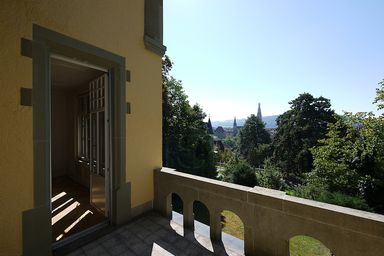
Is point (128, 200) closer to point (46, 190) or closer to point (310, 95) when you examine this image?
point (46, 190)

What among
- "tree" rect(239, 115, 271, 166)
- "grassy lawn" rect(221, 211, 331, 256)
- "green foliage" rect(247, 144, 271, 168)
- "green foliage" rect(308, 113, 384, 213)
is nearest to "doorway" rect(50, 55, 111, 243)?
"grassy lawn" rect(221, 211, 331, 256)

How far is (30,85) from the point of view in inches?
93.5

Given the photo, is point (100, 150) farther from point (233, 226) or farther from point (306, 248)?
point (306, 248)

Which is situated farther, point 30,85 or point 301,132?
point 301,132

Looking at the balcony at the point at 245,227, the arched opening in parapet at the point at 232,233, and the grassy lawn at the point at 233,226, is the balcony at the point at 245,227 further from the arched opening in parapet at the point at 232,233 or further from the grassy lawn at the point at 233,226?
the grassy lawn at the point at 233,226

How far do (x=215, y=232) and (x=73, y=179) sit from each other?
5.53 m

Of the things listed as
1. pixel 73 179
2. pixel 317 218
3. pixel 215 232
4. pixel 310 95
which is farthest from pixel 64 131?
pixel 310 95

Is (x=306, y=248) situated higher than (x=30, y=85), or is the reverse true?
(x=30, y=85)

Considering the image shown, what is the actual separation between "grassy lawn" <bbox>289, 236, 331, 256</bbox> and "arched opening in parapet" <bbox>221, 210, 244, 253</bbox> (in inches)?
54.2

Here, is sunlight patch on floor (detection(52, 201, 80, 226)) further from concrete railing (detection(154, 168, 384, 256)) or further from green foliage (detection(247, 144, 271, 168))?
green foliage (detection(247, 144, 271, 168))

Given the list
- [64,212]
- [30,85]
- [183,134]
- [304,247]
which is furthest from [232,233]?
[183,134]

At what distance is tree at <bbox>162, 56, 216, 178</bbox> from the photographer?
45.5ft

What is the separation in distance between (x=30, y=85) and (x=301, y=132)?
2416 cm

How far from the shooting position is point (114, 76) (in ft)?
11.5
